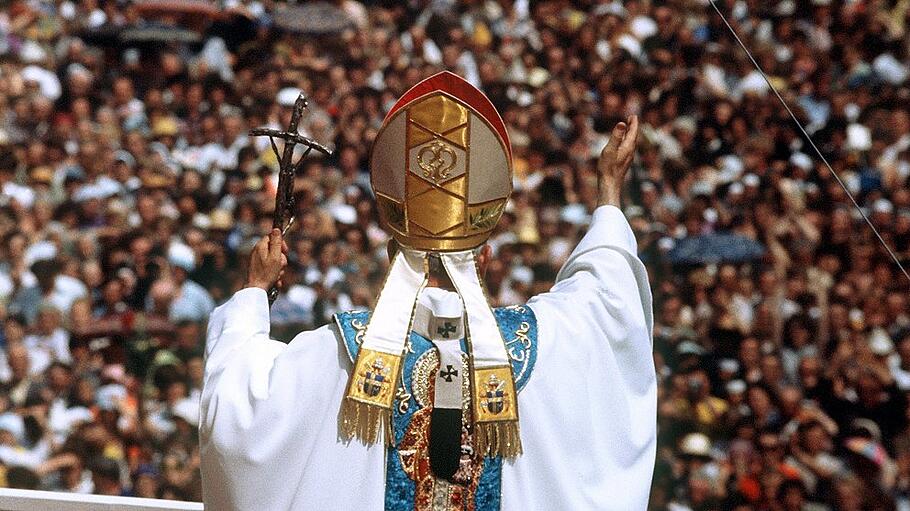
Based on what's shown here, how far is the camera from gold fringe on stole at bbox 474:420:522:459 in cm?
245

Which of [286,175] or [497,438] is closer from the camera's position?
[497,438]

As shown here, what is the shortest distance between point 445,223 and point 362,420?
1.22 feet

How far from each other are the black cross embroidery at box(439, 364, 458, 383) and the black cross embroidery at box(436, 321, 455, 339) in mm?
59

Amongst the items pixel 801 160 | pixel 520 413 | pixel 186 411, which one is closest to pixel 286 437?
pixel 520 413

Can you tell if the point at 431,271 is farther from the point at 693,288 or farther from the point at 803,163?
the point at 803,163

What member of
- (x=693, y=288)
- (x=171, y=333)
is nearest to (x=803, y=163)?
(x=693, y=288)

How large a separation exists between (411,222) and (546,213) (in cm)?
531

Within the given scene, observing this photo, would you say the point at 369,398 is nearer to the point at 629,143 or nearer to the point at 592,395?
the point at 592,395

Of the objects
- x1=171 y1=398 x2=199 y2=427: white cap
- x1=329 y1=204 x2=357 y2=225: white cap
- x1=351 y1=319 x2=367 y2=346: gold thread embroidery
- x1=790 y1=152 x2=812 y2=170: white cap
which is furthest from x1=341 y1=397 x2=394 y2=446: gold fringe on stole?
x1=790 y1=152 x2=812 y2=170: white cap

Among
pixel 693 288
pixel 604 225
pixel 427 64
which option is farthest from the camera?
pixel 427 64

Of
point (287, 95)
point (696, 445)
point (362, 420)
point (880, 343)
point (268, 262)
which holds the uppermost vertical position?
point (287, 95)

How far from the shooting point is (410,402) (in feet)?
8.16

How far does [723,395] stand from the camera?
6.84 metres

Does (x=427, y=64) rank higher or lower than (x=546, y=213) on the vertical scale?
higher
